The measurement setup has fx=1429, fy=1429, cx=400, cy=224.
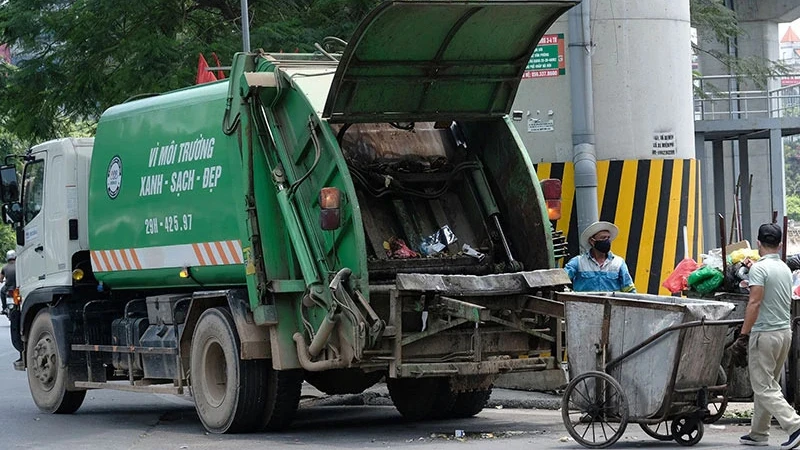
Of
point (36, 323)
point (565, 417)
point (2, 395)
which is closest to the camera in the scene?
point (565, 417)

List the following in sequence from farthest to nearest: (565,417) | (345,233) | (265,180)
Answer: (265,180) → (345,233) → (565,417)

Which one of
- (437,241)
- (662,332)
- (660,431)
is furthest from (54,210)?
(662,332)

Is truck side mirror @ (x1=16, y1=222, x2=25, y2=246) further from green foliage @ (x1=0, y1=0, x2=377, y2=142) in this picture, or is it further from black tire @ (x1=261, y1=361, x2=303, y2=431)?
black tire @ (x1=261, y1=361, x2=303, y2=431)

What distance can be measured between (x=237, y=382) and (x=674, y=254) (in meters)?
5.23

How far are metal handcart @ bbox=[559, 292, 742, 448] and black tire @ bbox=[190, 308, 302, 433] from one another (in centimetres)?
246

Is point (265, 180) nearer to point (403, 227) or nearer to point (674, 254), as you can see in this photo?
point (403, 227)

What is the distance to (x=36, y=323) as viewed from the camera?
13.7 metres

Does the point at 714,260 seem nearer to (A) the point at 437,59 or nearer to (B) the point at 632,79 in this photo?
(A) the point at 437,59

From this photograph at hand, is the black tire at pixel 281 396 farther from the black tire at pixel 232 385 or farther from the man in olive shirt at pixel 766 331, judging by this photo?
the man in olive shirt at pixel 766 331

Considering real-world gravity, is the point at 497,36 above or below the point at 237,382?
above

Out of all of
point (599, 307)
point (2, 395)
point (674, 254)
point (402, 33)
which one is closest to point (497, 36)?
point (402, 33)

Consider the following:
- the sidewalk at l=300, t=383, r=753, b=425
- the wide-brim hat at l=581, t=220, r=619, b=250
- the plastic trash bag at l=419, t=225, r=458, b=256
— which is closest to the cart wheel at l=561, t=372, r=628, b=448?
the plastic trash bag at l=419, t=225, r=458, b=256

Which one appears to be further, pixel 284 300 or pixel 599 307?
pixel 284 300

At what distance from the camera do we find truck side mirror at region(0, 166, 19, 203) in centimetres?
1375
